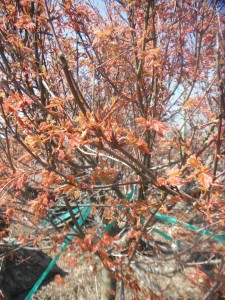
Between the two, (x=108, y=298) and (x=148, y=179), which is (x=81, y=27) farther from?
(x=108, y=298)

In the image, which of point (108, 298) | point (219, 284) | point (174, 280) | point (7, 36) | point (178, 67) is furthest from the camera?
point (174, 280)

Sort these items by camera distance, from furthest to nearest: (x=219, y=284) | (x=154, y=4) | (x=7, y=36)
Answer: (x=154, y=4)
(x=7, y=36)
(x=219, y=284)

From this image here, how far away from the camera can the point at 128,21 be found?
8.64 ft

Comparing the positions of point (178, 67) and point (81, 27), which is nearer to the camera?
point (81, 27)

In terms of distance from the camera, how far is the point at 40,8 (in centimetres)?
230

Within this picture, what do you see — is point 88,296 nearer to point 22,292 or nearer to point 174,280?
point 22,292

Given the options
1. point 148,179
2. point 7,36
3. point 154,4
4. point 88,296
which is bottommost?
point 88,296

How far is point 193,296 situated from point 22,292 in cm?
310

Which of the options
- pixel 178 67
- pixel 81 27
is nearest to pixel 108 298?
pixel 178 67

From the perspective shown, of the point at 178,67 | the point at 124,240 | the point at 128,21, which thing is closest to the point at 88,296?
the point at 124,240

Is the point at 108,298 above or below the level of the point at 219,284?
below

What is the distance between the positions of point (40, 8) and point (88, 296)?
4475mm

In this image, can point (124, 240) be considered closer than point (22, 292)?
Yes

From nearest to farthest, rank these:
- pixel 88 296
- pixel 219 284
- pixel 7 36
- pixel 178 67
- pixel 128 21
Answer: pixel 219 284
pixel 7 36
pixel 128 21
pixel 178 67
pixel 88 296
